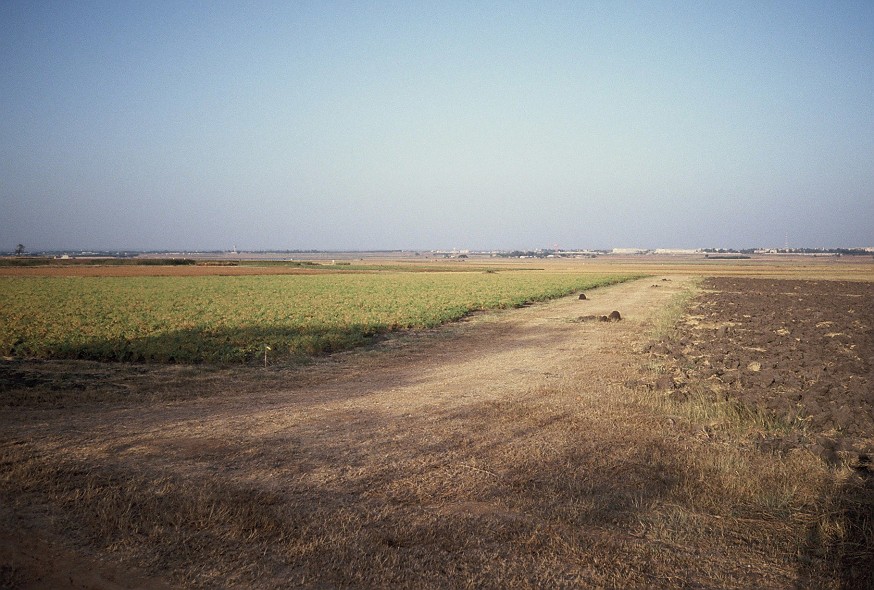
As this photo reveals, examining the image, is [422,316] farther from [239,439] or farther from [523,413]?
[239,439]

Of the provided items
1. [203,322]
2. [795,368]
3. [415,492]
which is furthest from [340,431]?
[203,322]

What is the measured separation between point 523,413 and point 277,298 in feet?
102

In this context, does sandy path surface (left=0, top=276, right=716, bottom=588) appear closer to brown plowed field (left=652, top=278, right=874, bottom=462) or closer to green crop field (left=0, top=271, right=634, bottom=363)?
brown plowed field (left=652, top=278, right=874, bottom=462)

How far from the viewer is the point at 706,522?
553 centimetres

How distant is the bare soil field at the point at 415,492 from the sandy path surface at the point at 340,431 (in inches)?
1.7

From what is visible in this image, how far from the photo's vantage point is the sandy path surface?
20.3ft

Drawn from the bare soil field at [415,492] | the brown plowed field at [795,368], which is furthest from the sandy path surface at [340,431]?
the brown plowed field at [795,368]

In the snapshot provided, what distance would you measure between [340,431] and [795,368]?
11.5 meters

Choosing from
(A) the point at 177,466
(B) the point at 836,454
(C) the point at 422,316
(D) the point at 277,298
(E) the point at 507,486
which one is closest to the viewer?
(E) the point at 507,486

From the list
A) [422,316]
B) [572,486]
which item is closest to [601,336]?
[422,316]

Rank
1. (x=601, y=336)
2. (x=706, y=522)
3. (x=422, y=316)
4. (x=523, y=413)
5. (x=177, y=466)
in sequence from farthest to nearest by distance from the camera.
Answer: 1. (x=422, y=316)
2. (x=601, y=336)
3. (x=523, y=413)
4. (x=177, y=466)
5. (x=706, y=522)

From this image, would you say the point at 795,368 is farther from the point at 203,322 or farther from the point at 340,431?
the point at 203,322

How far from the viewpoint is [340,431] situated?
8.52 meters

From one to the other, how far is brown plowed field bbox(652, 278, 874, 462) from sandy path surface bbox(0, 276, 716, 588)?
229 cm
